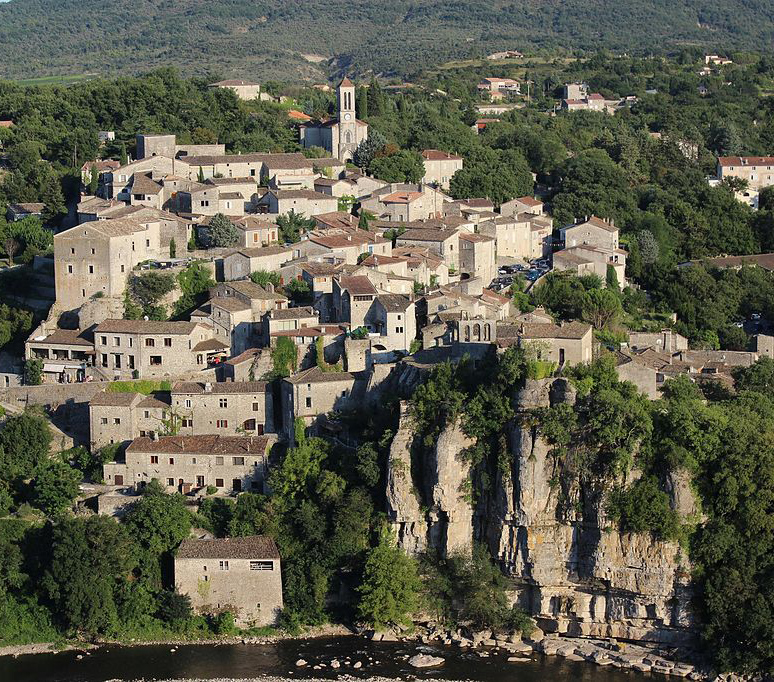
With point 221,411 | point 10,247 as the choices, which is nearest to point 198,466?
point 221,411

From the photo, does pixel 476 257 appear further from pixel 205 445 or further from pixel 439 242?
pixel 205 445

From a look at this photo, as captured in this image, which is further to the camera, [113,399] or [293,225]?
[293,225]

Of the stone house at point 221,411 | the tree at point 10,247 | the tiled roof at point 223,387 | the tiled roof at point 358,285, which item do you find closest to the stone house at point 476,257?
the tiled roof at point 358,285

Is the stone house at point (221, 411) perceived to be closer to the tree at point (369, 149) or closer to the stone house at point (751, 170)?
the tree at point (369, 149)

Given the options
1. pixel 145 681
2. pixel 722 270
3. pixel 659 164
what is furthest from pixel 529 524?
pixel 659 164

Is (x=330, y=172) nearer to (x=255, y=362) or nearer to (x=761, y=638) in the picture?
(x=255, y=362)

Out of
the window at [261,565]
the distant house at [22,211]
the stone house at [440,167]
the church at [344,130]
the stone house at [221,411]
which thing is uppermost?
the church at [344,130]

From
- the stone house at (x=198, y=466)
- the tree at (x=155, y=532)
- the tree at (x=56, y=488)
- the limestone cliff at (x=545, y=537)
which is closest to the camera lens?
the limestone cliff at (x=545, y=537)
